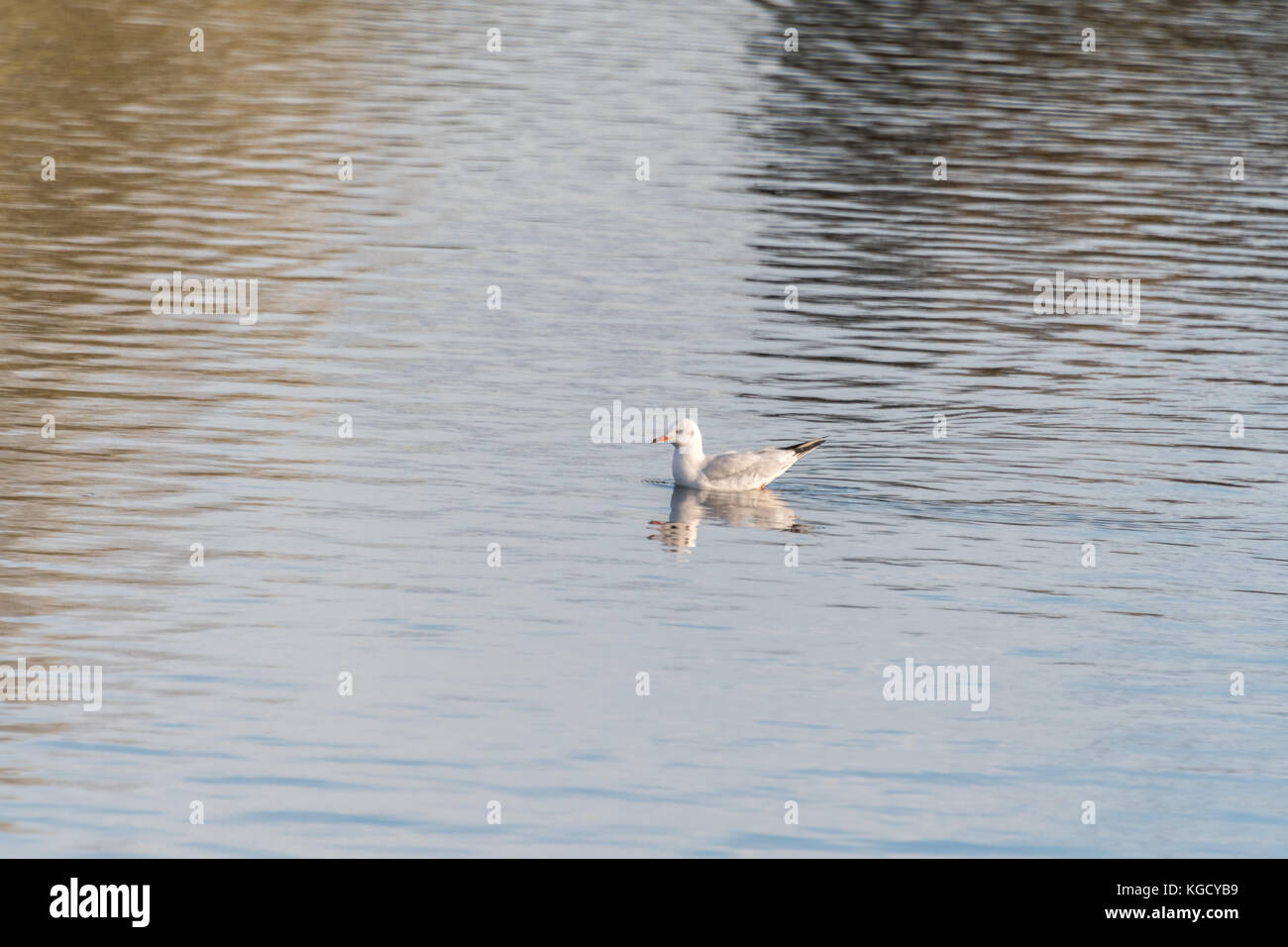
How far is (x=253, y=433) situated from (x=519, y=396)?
3813mm

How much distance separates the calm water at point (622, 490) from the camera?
14.6 m

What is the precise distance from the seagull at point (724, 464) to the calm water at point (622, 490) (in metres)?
0.28

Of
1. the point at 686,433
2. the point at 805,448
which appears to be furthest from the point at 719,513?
the point at 805,448

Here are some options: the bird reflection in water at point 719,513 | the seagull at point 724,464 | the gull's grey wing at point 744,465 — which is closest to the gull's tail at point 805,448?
the seagull at point 724,464

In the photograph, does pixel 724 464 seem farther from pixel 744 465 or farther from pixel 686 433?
pixel 686 433

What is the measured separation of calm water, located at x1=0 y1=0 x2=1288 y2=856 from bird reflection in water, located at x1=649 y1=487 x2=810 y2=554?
74 millimetres

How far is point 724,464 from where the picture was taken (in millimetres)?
22047

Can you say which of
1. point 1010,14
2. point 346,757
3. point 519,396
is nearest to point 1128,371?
point 519,396

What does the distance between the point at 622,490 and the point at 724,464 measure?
47.6 inches

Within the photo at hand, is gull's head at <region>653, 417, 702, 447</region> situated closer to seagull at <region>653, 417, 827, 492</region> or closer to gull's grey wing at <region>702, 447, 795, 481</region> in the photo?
seagull at <region>653, 417, 827, 492</region>

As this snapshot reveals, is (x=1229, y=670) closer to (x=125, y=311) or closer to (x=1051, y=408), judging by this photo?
(x=1051, y=408)

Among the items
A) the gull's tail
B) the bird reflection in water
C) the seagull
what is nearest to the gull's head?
the seagull

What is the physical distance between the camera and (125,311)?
29891mm

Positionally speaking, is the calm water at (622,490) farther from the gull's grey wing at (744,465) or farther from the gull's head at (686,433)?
the gull's head at (686,433)
